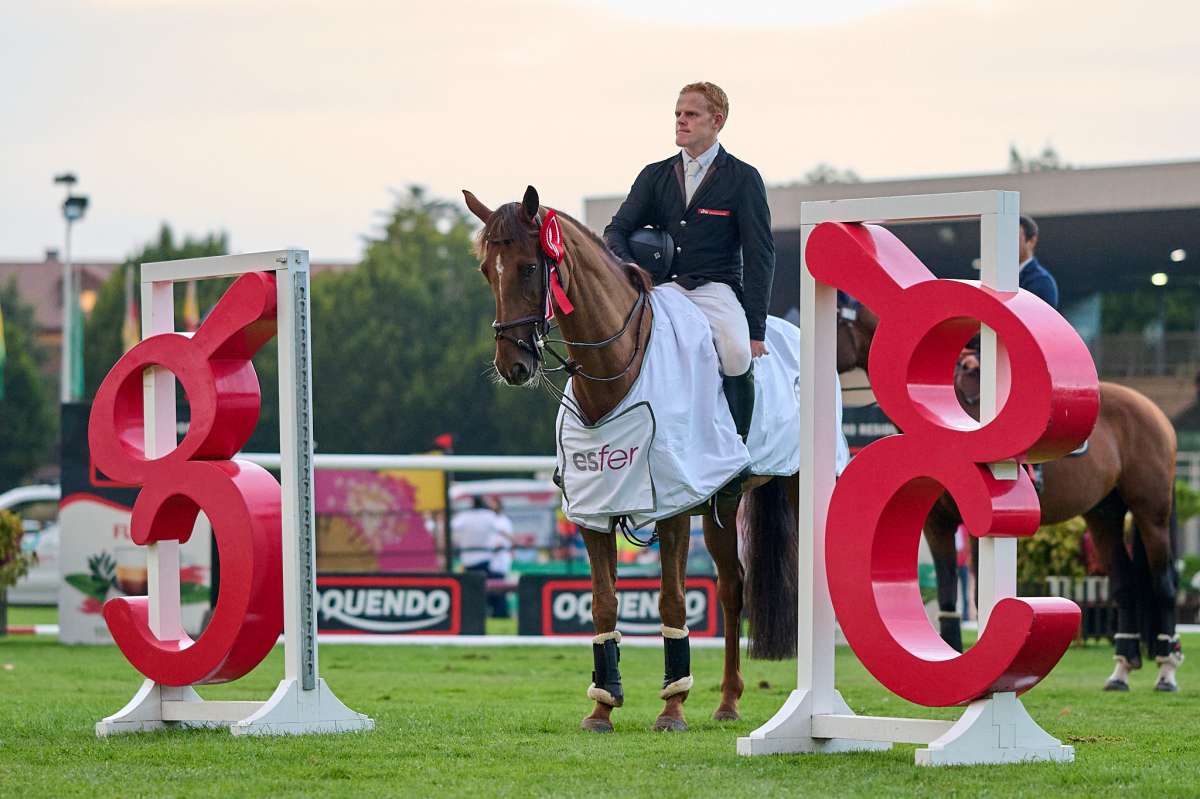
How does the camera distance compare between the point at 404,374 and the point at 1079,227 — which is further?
the point at 404,374

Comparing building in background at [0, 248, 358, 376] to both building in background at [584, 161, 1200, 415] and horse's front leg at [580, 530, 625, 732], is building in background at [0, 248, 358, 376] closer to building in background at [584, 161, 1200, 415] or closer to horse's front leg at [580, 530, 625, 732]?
building in background at [584, 161, 1200, 415]

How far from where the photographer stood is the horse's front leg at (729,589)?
8344mm

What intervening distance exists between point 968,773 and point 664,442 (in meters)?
2.33

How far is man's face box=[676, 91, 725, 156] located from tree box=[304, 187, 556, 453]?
146 feet

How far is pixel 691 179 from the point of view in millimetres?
8258

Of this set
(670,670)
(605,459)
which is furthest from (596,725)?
(605,459)

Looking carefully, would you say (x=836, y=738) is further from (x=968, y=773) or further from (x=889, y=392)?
(x=889, y=392)

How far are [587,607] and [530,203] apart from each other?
996 centimetres

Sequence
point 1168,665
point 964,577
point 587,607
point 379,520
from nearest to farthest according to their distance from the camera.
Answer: point 1168,665, point 587,607, point 379,520, point 964,577

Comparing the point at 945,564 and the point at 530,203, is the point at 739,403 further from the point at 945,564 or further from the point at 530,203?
the point at 945,564

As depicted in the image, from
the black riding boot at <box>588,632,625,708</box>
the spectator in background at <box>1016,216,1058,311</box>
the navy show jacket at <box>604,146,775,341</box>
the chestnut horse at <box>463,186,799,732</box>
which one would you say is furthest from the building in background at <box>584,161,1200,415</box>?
the black riding boot at <box>588,632,625,708</box>

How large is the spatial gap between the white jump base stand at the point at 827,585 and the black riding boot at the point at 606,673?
3.88ft

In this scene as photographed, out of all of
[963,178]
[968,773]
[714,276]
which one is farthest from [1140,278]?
Result: [968,773]

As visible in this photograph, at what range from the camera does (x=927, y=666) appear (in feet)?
20.1
